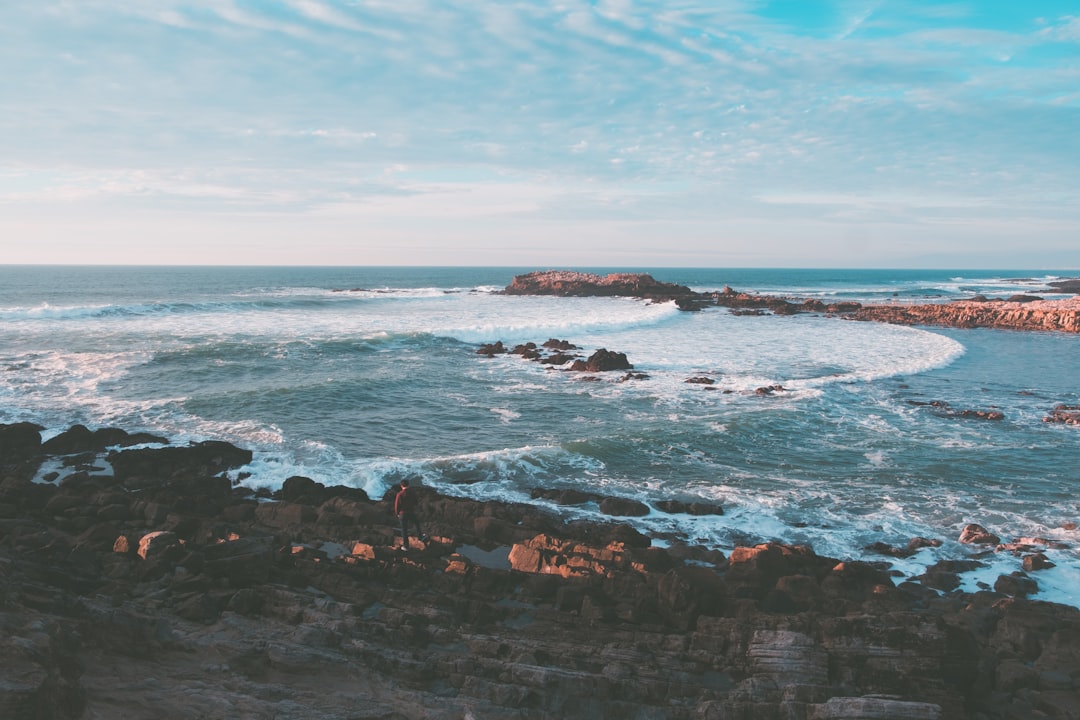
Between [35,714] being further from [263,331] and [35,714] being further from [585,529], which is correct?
[263,331]

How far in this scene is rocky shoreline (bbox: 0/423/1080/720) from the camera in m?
6.11

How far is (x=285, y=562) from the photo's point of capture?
9.36m

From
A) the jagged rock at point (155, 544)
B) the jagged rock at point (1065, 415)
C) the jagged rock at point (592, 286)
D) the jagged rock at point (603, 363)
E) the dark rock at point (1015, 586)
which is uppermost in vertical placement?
the jagged rock at point (592, 286)

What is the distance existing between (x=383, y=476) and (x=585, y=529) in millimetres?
5277

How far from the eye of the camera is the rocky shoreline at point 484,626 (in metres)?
6.11

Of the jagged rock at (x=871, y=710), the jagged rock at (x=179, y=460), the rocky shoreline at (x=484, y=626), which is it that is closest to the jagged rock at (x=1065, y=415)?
the rocky shoreline at (x=484, y=626)

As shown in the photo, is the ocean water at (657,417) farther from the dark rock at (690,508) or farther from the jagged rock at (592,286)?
the jagged rock at (592,286)

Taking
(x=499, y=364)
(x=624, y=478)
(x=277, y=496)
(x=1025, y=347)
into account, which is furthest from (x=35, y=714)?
(x=1025, y=347)

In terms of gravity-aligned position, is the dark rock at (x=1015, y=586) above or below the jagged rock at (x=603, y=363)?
below

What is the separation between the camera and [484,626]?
788 cm

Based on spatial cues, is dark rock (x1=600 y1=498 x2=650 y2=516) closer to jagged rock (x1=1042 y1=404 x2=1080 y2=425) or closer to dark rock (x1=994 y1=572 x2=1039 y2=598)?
dark rock (x1=994 y1=572 x2=1039 y2=598)

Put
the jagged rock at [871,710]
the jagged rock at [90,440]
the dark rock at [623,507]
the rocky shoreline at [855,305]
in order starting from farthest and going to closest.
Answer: the rocky shoreline at [855,305] < the jagged rock at [90,440] < the dark rock at [623,507] < the jagged rock at [871,710]

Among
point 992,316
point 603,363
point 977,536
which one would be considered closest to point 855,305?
point 992,316

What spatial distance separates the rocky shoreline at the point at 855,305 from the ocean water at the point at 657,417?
23.9ft
